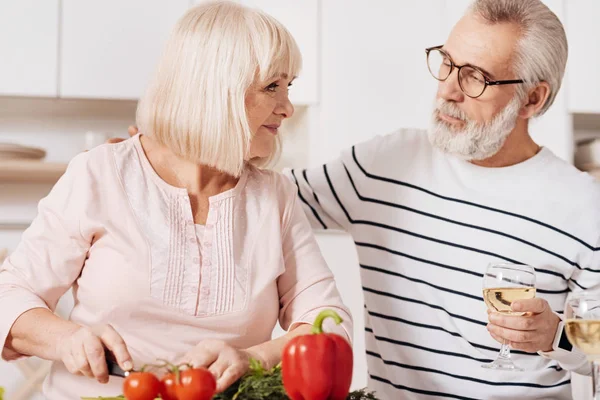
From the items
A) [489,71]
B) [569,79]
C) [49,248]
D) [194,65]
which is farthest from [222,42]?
[569,79]

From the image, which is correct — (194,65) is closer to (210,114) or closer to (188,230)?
(210,114)

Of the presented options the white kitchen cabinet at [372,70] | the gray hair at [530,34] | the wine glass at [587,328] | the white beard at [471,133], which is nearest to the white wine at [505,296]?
the wine glass at [587,328]

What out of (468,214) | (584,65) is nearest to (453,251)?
(468,214)

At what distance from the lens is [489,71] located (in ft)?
5.82

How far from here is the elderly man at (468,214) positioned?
67.8 inches

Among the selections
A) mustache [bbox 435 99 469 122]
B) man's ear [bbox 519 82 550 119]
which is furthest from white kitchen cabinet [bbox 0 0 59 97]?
man's ear [bbox 519 82 550 119]

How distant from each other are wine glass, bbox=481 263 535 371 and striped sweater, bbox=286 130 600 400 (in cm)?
36

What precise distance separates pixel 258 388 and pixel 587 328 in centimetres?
52

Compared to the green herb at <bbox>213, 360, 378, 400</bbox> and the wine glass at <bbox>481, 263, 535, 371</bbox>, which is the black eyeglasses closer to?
the wine glass at <bbox>481, 263, 535, 371</bbox>

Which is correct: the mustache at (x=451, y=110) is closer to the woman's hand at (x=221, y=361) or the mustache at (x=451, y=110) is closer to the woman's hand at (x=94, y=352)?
the woman's hand at (x=221, y=361)

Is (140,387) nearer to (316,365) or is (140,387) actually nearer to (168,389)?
(168,389)

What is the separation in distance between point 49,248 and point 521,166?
114 centimetres

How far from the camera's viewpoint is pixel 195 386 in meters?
0.89

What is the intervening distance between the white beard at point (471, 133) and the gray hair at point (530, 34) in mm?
75
